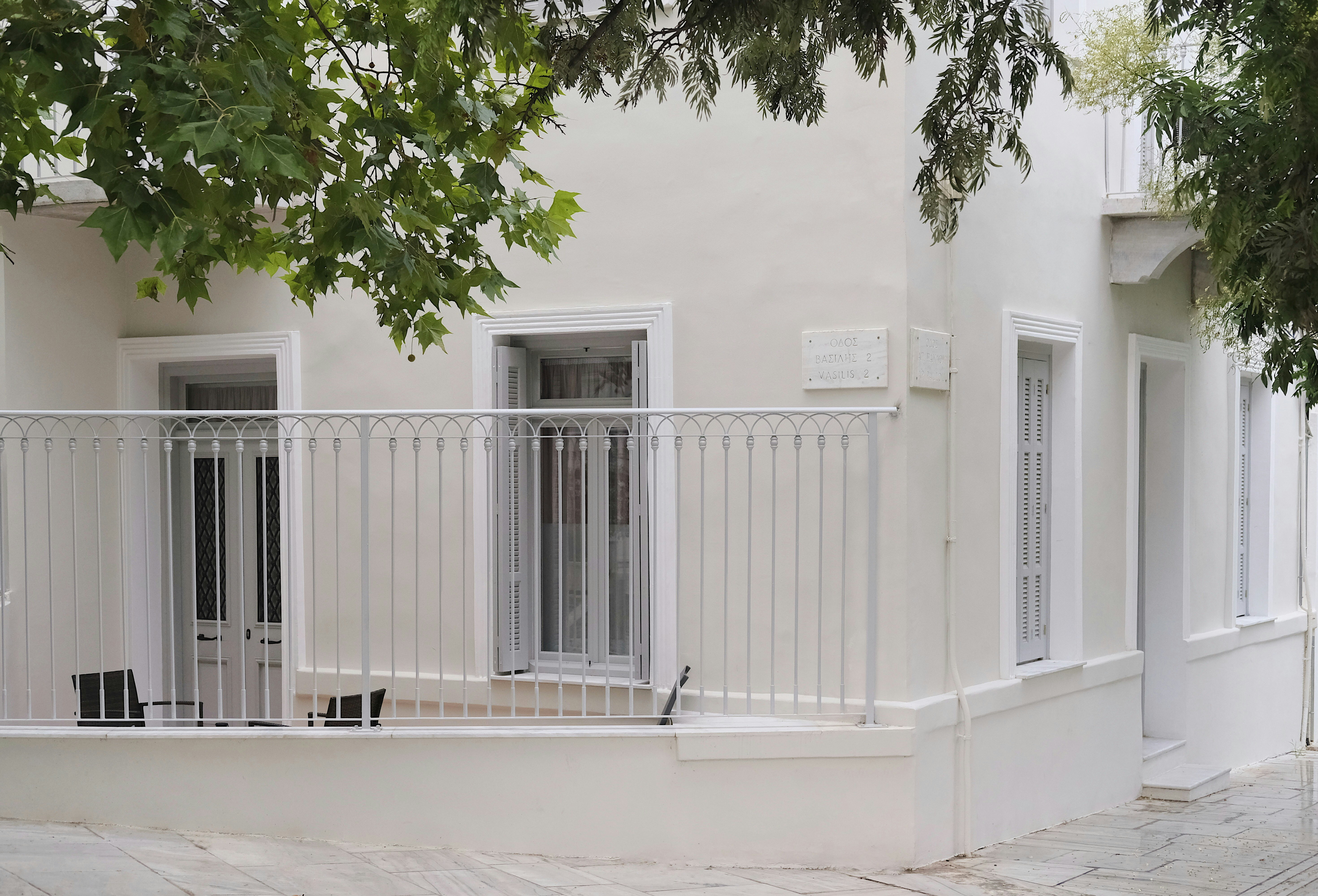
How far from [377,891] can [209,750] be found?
129cm

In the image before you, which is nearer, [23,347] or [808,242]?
[808,242]

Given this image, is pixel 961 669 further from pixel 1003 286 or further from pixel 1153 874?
pixel 1003 286

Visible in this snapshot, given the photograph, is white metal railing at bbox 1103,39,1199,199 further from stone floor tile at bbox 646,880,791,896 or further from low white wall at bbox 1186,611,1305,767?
stone floor tile at bbox 646,880,791,896

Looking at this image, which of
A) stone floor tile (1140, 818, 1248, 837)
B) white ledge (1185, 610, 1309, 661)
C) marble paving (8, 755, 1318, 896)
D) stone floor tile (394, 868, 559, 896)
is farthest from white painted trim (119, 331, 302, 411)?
white ledge (1185, 610, 1309, 661)

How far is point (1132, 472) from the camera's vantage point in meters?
9.91

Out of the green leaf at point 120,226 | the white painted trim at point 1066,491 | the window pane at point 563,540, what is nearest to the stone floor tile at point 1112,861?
the white painted trim at point 1066,491

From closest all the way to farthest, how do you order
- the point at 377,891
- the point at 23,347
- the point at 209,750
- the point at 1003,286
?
the point at 377,891 → the point at 209,750 → the point at 1003,286 → the point at 23,347

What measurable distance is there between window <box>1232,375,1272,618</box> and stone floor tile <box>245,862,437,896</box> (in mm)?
8310

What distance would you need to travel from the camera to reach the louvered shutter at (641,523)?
26.1 ft

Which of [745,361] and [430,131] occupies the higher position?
[430,131]

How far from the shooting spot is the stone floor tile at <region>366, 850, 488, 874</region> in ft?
22.4

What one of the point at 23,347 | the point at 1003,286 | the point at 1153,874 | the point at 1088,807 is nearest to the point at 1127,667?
the point at 1088,807

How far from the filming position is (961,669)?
316 inches

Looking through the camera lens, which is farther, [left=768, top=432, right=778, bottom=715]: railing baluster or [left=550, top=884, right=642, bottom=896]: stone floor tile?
[left=768, top=432, right=778, bottom=715]: railing baluster
